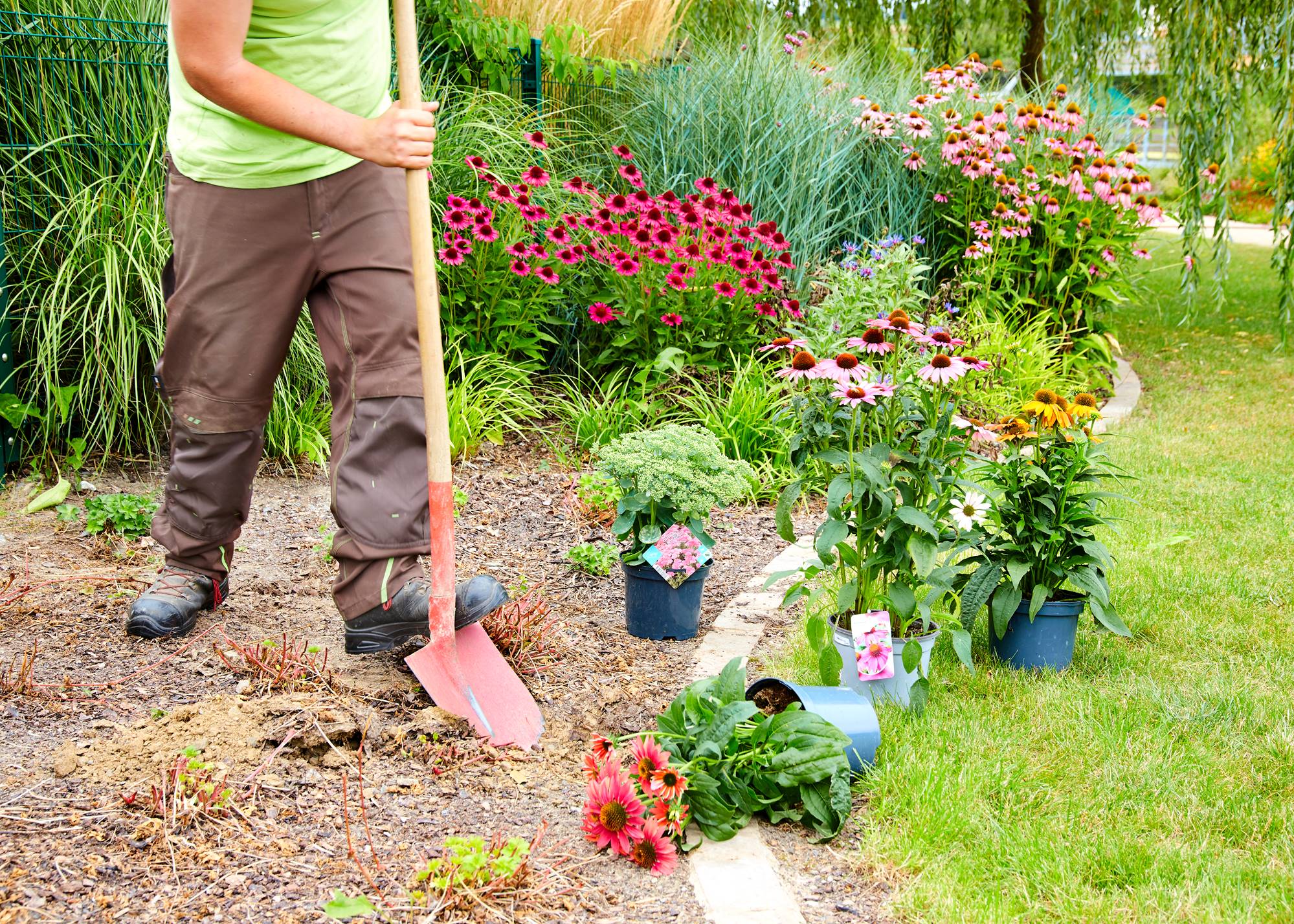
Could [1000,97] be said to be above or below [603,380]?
above

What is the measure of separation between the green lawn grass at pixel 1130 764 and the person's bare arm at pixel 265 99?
1553 mm

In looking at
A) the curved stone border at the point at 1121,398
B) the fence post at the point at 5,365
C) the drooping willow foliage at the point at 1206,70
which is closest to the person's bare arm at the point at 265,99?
the fence post at the point at 5,365

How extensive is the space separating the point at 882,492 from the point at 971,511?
301 millimetres

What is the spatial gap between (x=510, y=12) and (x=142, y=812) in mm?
5517

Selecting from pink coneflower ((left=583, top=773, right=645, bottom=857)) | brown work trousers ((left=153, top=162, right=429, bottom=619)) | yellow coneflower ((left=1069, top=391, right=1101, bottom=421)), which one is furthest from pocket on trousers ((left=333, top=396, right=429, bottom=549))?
yellow coneflower ((left=1069, top=391, right=1101, bottom=421))

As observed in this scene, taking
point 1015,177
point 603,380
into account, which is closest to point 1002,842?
point 603,380

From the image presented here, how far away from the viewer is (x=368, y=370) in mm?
2439

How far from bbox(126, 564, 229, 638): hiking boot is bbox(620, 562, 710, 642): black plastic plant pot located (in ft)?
3.52

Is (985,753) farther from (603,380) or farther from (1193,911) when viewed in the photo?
(603,380)

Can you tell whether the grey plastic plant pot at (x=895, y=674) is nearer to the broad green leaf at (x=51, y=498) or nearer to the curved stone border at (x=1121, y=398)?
the broad green leaf at (x=51, y=498)

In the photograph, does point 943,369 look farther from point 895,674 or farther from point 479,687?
point 479,687

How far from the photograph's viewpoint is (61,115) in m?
4.07

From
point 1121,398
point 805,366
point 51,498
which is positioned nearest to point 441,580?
point 805,366

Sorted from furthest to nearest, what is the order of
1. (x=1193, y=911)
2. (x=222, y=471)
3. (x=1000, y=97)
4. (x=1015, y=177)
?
(x=1000, y=97) → (x=1015, y=177) → (x=222, y=471) → (x=1193, y=911)
